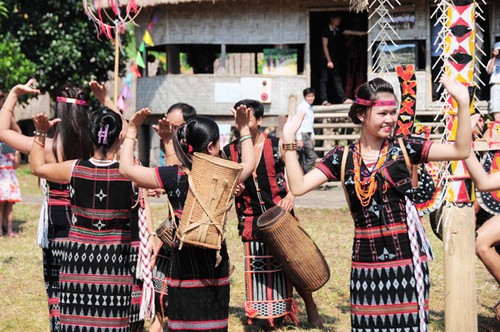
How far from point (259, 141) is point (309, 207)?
672cm

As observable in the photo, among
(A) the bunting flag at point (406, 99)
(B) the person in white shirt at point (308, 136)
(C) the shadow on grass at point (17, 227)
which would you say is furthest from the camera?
(B) the person in white shirt at point (308, 136)

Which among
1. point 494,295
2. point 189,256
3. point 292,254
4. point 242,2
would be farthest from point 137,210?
point 242,2

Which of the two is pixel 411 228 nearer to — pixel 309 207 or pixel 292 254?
pixel 292 254

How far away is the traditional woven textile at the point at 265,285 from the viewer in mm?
7055

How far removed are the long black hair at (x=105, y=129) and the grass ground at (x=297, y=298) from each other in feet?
8.78

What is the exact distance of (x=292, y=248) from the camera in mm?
6660

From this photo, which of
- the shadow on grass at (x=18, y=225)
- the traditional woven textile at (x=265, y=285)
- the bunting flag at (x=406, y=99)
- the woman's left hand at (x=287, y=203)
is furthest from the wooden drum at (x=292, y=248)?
the shadow on grass at (x=18, y=225)

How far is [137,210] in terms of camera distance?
5.66 m

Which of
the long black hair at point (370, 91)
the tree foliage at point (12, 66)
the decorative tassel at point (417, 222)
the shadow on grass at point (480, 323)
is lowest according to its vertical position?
the shadow on grass at point (480, 323)

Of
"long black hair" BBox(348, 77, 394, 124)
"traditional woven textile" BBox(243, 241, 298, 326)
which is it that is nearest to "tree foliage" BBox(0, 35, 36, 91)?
"traditional woven textile" BBox(243, 241, 298, 326)

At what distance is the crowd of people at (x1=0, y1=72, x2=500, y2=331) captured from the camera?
468 cm

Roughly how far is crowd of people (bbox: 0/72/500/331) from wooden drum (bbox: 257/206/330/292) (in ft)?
3.26

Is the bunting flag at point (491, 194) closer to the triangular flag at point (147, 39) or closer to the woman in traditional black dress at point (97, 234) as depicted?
the woman in traditional black dress at point (97, 234)

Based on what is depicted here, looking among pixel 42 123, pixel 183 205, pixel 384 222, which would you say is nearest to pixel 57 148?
pixel 42 123
